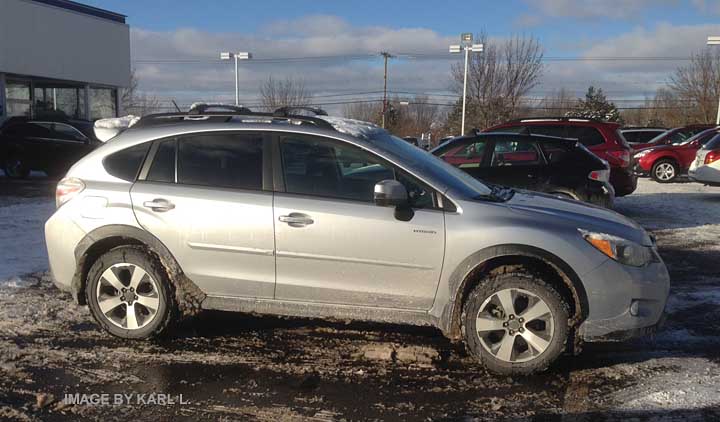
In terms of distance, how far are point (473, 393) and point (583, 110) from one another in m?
56.0

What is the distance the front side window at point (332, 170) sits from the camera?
4.34 metres

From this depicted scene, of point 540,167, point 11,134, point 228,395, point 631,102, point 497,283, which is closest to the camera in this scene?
point 228,395

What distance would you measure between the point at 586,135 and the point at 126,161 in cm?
911

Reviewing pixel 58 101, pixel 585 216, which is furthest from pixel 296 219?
pixel 58 101

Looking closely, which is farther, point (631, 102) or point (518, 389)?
point (631, 102)

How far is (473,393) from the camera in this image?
3.83 metres

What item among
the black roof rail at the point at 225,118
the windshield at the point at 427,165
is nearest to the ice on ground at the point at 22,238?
the black roof rail at the point at 225,118

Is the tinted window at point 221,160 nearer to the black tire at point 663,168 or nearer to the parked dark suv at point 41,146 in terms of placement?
the parked dark suv at point 41,146

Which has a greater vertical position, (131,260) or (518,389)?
(131,260)

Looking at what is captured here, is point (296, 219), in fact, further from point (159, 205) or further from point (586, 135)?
point (586, 135)

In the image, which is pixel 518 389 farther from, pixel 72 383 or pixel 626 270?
pixel 72 383

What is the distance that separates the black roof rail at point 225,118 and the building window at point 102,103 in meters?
26.0

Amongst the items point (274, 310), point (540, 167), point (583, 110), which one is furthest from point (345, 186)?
point (583, 110)

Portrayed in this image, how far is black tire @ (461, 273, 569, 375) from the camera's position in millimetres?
3996
